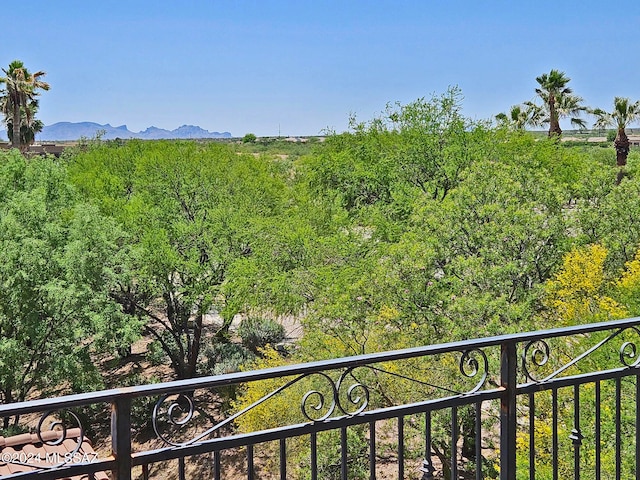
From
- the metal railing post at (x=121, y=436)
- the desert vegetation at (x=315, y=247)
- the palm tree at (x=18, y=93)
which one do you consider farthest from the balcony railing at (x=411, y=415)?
the palm tree at (x=18, y=93)

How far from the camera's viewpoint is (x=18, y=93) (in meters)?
29.2

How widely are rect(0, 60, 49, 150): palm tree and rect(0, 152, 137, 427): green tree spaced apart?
1822 cm

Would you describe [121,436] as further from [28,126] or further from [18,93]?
[28,126]

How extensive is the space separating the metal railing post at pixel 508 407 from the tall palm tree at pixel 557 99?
95.7ft

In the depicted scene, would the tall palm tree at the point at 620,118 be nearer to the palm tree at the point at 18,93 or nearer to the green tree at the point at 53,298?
the green tree at the point at 53,298

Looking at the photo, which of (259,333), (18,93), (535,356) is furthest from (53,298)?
(18,93)

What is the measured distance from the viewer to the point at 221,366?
15867 millimetres

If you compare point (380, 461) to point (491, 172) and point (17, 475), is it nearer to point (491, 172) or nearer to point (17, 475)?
point (491, 172)

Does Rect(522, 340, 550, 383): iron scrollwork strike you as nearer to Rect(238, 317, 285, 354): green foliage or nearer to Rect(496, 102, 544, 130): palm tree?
Rect(238, 317, 285, 354): green foliage

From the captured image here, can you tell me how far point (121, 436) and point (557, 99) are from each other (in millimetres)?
30743

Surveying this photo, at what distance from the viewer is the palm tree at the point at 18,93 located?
2891cm

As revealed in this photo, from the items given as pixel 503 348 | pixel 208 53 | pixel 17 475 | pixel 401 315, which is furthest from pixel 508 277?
pixel 208 53

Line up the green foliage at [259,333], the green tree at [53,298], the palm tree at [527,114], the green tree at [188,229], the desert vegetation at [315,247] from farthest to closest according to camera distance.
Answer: the palm tree at [527,114], the green foliage at [259,333], the green tree at [188,229], the green tree at [53,298], the desert vegetation at [315,247]

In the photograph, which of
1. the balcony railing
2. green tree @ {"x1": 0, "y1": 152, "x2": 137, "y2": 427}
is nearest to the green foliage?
the balcony railing
